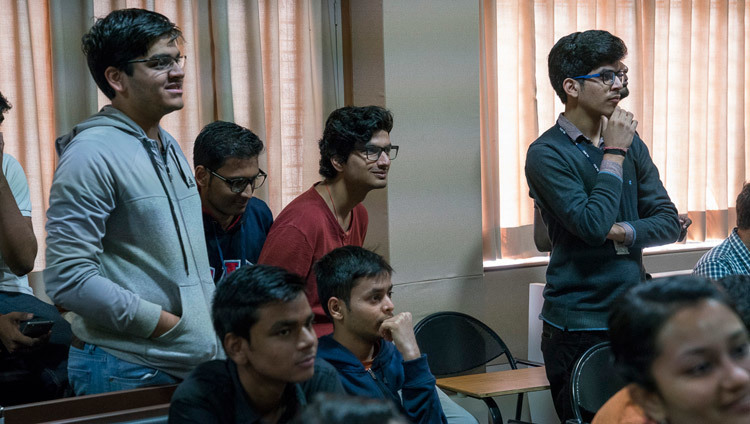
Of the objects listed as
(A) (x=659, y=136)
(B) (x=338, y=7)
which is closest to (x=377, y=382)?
(B) (x=338, y=7)

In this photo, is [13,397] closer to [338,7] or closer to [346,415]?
[346,415]

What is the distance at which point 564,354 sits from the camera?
9.04 ft

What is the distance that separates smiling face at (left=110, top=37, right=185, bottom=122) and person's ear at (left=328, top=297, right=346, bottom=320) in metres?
0.81

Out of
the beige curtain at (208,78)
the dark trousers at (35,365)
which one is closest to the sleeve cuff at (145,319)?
the dark trousers at (35,365)

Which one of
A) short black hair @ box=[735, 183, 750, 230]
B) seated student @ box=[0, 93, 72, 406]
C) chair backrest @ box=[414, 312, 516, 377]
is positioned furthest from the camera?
chair backrest @ box=[414, 312, 516, 377]

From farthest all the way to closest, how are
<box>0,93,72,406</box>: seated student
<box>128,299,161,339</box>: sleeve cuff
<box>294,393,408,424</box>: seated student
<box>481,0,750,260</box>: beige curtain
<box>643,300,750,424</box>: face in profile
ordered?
<box>481,0,750,260</box>: beige curtain
<box>0,93,72,406</box>: seated student
<box>128,299,161,339</box>: sleeve cuff
<box>643,300,750,424</box>: face in profile
<box>294,393,408,424</box>: seated student

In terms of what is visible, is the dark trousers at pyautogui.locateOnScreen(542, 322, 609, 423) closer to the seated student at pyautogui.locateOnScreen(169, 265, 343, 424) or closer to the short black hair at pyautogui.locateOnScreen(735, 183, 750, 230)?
the short black hair at pyautogui.locateOnScreen(735, 183, 750, 230)

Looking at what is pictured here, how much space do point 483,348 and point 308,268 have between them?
155 cm

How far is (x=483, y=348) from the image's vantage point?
384 centimetres

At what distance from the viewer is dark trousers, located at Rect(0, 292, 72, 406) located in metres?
2.32

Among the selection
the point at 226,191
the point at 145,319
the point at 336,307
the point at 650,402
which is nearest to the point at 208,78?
the point at 226,191

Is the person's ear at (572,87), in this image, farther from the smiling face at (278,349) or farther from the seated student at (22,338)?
the seated student at (22,338)

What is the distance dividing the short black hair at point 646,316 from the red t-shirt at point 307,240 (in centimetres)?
119

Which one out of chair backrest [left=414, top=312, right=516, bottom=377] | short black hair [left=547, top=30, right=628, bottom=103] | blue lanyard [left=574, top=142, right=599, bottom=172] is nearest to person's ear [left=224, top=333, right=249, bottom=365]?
blue lanyard [left=574, top=142, right=599, bottom=172]
